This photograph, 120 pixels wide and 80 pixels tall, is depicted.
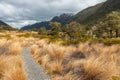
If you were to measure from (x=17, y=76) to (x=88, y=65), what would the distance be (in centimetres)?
289

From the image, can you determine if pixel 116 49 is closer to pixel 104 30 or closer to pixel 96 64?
pixel 96 64

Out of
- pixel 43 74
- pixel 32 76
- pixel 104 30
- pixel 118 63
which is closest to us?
pixel 32 76

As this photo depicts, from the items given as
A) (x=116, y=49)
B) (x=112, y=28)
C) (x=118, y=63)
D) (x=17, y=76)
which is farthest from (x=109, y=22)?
(x=17, y=76)

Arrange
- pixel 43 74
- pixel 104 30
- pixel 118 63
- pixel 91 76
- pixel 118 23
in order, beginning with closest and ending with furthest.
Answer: pixel 91 76 < pixel 43 74 < pixel 118 63 < pixel 118 23 < pixel 104 30

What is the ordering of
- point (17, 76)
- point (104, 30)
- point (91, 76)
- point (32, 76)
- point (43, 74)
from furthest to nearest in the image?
point (104, 30) → point (43, 74) → point (32, 76) → point (91, 76) → point (17, 76)

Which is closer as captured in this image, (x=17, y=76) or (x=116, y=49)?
(x=17, y=76)

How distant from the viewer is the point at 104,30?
6231 cm

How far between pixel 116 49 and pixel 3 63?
31.5 ft

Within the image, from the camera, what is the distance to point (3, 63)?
32.7ft

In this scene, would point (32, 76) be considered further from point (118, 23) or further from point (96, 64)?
point (118, 23)

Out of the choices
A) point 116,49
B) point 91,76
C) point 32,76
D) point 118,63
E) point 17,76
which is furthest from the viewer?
point 116,49

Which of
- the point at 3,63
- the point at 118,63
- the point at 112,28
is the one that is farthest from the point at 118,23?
the point at 3,63

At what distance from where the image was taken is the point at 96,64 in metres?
9.03

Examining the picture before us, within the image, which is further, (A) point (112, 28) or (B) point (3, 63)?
(A) point (112, 28)
